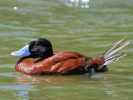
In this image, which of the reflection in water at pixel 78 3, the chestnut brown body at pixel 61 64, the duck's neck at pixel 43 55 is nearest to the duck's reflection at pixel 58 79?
the chestnut brown body at pixel 61 64

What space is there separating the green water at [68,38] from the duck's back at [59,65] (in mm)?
118

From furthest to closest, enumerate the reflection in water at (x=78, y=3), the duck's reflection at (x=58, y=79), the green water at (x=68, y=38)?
the reflection in water at (x=78, y=3)
the duck's reflection at (x=58, y=79)
the green water at (x=68, y=38)

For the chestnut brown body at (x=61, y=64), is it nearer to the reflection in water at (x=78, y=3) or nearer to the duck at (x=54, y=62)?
the duck at (x=54, y=62)

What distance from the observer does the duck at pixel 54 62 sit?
8070mm

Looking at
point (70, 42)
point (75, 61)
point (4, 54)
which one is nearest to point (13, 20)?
point (70, 42)

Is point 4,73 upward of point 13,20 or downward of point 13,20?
downward

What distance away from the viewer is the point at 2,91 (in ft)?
22.4

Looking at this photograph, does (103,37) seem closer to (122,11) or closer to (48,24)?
(48,24)

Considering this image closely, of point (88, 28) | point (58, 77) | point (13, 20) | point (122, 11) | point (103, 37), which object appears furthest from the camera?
point (122, 11)

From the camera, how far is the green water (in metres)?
6.84

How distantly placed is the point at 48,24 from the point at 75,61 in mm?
6386

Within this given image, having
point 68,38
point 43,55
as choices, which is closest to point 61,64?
point 43,55

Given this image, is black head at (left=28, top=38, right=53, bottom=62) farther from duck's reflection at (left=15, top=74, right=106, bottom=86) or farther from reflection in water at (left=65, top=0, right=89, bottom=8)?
reflection in water at (left=65, top=0, right=89, bottom=8)

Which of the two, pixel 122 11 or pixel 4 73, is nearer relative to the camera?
pixel 4 73
